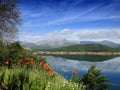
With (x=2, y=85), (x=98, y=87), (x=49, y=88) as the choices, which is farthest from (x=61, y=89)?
(x=98, y=87)

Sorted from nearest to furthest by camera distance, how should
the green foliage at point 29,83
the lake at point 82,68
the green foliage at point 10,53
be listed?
the green foliage at point 29,83
the lake at point 82,68
the green foliage at point 10,53

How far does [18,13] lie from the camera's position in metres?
21.1

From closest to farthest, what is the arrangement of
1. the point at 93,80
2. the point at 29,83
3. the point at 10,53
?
the point at 29,83 < the point at 10,53 < the point at 93,80

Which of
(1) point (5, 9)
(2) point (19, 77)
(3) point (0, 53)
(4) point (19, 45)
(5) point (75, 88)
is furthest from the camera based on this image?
(4) point (19, 45)

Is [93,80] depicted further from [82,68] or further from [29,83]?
[82,68]

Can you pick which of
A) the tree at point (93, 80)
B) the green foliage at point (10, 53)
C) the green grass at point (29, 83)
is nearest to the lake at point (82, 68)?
the green grass at point (29, 83)

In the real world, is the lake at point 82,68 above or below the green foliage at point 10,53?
below

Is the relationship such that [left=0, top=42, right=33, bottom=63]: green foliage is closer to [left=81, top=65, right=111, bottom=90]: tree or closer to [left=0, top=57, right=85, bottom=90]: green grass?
[left=81, top=65, right=111, bottom=90]: tree

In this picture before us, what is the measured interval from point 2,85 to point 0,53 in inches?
427

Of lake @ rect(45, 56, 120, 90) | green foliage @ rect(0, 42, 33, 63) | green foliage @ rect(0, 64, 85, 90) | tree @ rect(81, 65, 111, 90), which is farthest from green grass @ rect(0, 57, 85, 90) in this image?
tree @ rect(81, 65, 111, 90)

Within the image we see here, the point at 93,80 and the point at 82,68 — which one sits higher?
the point at 93,80

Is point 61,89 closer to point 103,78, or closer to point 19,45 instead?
point 103,78

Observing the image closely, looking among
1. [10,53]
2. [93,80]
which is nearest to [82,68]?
[93,80]

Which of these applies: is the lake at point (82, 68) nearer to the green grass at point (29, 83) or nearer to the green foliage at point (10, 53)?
the green grass at point (29, 83)
